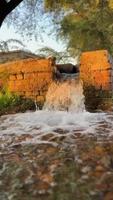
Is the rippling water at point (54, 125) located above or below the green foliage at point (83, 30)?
below

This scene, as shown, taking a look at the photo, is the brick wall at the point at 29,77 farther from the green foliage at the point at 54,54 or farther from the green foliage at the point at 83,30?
the green foliage at the point at 83,30

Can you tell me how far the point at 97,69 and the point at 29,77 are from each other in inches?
63.5

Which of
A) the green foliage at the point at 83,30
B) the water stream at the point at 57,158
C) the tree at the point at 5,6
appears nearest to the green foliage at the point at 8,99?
the tree at the point at 5,6

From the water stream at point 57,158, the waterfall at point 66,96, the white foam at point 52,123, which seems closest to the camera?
the water stream at point 57,158

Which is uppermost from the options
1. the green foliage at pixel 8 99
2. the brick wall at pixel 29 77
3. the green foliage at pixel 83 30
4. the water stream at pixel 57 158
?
the green foliage at pixel 83 30

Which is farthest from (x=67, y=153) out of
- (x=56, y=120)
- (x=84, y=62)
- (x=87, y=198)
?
(x=84, y=62)

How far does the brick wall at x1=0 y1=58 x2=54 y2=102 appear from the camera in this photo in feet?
32.6

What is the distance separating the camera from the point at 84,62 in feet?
31.4

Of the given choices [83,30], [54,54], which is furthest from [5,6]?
[83,30]

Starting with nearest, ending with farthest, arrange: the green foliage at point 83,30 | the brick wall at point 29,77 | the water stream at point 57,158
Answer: the water stream at point 57,158 < the brick wall at point 29,77 < the green foliage at point 83,30

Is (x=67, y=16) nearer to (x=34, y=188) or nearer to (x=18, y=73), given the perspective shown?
(x=18, y=73)

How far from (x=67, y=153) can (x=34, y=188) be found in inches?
37.2

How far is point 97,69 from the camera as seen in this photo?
9.46 meters

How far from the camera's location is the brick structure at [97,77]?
9.36m
